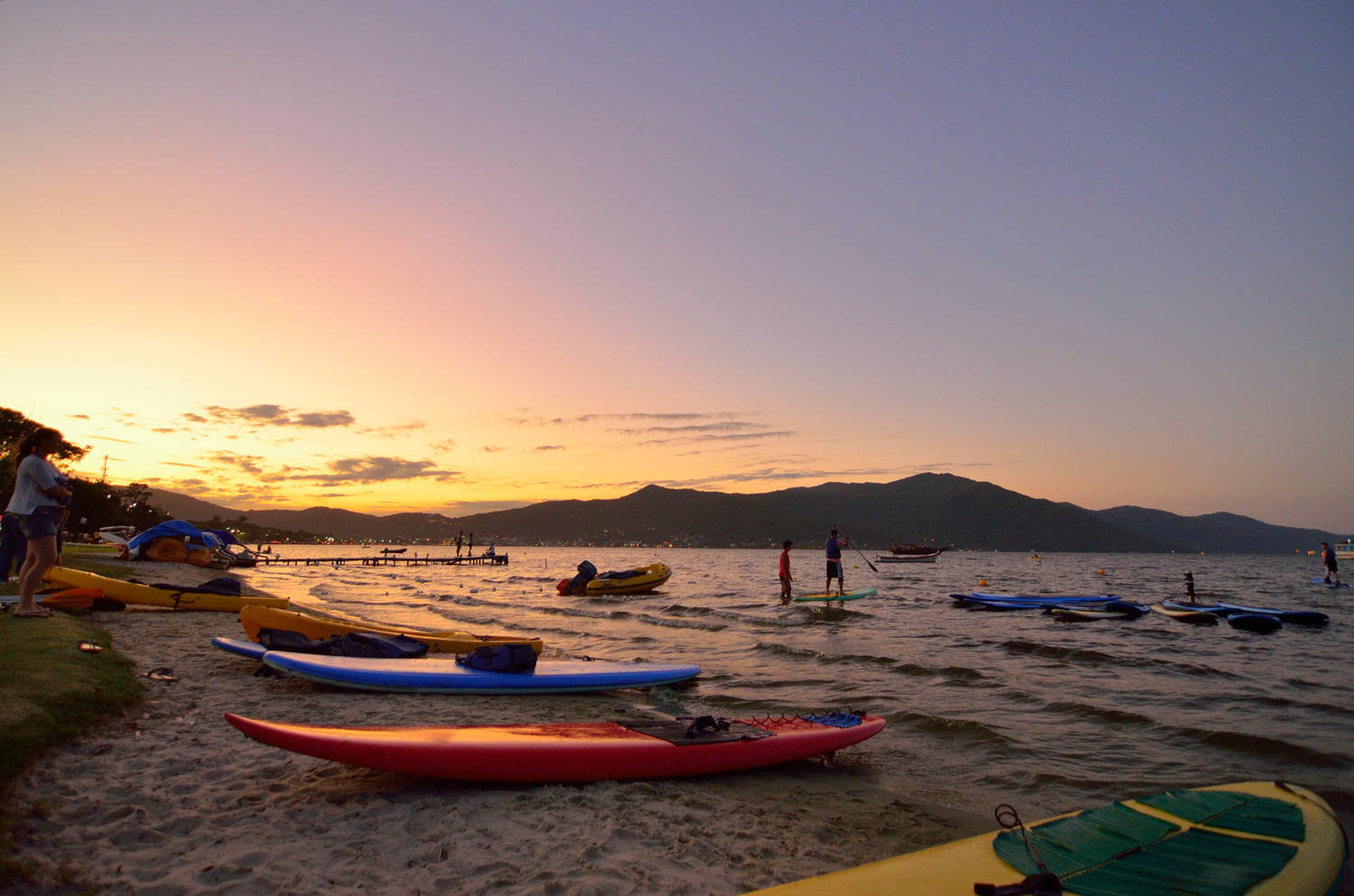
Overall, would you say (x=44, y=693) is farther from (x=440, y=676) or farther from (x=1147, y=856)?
(x=1147, y=856)

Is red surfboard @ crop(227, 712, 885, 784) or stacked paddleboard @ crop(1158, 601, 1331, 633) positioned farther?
stacked paddleboard @ crop(1158, 601, 1331, 633)

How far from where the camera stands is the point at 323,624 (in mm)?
9281

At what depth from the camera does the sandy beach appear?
325cm

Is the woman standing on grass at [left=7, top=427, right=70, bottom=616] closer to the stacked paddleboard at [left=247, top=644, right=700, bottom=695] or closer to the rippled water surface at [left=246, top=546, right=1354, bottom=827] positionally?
the stacked paddleboard at [left=247, top=644, right=700, bottom=695]

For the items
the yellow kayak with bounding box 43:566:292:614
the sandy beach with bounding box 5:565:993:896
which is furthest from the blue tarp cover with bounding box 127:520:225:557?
the sandy beach with bounding box 5:565:993:896

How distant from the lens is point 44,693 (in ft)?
16.1

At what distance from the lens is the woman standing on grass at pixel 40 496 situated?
6.71 m

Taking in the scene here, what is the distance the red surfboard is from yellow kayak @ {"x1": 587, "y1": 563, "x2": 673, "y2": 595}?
2006 cm

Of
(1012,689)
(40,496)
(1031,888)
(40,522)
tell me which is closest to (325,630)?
(40,522)

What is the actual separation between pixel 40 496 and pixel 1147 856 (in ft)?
31.6

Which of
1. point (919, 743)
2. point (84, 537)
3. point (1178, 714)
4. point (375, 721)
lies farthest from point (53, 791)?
point (84, 537)

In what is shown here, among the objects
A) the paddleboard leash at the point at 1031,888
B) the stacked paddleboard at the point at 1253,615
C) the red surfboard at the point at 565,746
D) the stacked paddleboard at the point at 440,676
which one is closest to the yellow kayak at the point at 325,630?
the stacked paddleboard at the point at 440,676

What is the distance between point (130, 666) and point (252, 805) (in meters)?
4.47

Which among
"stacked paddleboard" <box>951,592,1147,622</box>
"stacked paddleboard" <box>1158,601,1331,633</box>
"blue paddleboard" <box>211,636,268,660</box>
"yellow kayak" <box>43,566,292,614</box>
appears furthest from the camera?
"stacked paddleboard" <box>951,592,1147,622</box>
